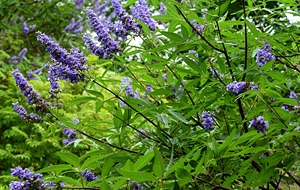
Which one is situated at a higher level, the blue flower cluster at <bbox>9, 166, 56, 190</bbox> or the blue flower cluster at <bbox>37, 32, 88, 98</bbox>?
the blue flower cluster at <bbox>37, 32, 88, 98</bbox>

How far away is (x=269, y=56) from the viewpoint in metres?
1.94

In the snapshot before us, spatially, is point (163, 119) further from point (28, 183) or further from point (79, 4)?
point (79, 4)

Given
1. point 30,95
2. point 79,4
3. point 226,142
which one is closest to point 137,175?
point 226,142

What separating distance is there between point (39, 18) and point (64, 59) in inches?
292

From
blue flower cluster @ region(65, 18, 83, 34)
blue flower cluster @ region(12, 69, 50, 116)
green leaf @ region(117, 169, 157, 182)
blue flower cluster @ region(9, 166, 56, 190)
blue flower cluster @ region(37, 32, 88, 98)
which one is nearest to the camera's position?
green leaf @ region(117, 169, 157, 182)

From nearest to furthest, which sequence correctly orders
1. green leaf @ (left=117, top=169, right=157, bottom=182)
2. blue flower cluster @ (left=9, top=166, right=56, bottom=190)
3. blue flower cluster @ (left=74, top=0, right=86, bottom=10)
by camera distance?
green leaf @ (left=117, top=169, right=157, bottom=182)
blue flower cluster @ (left=9, top=166, right=56, bottom=190)
blue flower cluster @ (left=74, top=0, right=86, bottom=10)

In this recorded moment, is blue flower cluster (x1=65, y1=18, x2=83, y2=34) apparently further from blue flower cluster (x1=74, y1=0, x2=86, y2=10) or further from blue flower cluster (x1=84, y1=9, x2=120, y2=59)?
blue flower cluster (x1=84, y1=9, x2=120, y2=59)

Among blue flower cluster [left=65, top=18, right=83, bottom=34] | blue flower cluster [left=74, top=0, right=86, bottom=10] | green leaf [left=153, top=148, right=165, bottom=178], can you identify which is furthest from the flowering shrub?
blue flower cluster [left=74, top=0, right=86, bottom=10]

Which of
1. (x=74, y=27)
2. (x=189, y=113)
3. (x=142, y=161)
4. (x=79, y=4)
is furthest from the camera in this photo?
(x=79, y=4)

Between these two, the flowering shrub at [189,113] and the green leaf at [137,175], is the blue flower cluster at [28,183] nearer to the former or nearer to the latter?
the flowering shrub at [189,113]

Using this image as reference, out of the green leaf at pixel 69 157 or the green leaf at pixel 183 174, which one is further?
the green leaf at pixel 69 157

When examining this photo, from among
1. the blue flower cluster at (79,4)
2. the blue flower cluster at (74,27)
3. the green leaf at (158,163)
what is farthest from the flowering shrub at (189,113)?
the blue flower cluster at (79,4)

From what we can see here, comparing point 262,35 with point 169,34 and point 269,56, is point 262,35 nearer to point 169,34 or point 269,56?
point 269,56

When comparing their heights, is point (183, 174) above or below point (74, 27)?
below
